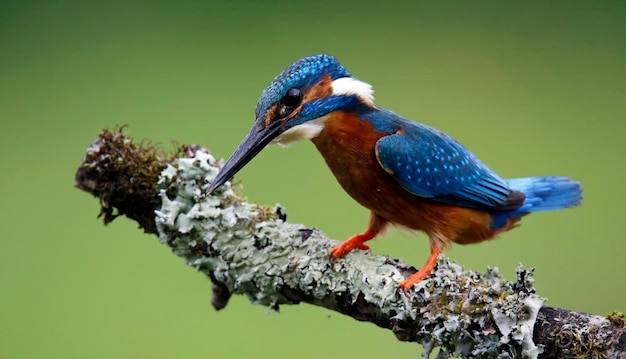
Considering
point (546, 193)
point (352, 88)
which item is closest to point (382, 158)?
point (352, 88)

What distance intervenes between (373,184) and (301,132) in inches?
8.2

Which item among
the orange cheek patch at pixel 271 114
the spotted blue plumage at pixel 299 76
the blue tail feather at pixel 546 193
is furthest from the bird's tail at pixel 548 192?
the orange cheek patch at pixel 271 114

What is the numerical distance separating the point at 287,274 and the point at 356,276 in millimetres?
168

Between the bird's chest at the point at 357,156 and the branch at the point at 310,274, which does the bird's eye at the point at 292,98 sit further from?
the branch at the point at 310,274

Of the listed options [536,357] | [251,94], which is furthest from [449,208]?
[251,94]

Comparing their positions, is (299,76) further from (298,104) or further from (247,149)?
(247,149)

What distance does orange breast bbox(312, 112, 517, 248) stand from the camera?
1859 mm

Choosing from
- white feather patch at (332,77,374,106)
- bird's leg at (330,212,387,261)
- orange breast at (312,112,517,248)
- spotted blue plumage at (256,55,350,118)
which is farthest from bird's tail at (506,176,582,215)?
spotted blue plumage at (256,55,350,118)

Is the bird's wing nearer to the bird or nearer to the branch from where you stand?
the bird

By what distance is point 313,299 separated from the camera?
1.73 m

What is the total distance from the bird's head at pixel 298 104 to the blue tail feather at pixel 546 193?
1.60ft

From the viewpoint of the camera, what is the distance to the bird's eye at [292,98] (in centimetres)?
174

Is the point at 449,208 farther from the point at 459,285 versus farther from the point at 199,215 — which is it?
the point at 199,215

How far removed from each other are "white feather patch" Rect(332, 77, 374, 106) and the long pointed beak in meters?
0.18
